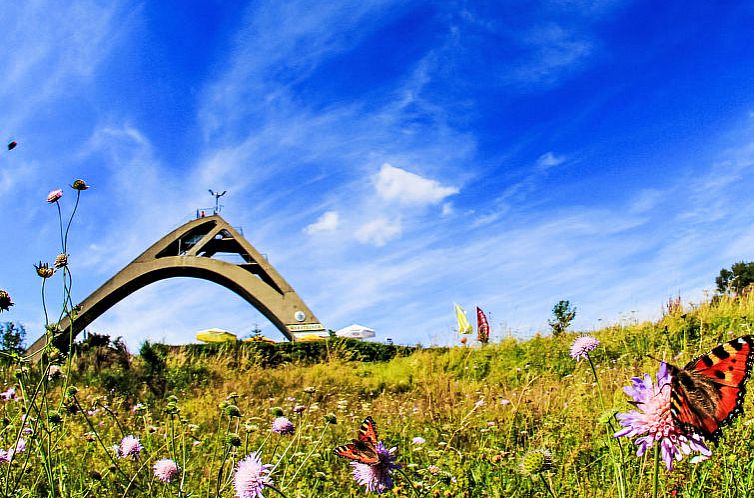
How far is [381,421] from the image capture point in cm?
585

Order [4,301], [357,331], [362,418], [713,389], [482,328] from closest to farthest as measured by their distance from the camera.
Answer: [713,389]
[4,301]
[362,418]
[482,328]
[357,331]

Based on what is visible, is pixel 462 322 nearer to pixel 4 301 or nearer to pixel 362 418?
pixel 362 418

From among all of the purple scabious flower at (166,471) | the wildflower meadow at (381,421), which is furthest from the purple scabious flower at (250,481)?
the purple scabious flower at (166,471)

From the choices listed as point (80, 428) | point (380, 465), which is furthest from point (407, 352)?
point (380, 465)

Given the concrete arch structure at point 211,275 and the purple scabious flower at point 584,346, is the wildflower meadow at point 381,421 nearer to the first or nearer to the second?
the purple scabious flower at point 584,346

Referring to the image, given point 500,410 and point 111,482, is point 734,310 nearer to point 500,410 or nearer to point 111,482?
point 500,410

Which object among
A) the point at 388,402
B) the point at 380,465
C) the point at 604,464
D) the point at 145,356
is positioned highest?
the point at 145,356

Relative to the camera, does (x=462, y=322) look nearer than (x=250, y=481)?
No

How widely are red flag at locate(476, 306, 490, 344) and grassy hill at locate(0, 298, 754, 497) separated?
1615 millimetres

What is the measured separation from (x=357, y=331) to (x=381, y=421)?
46.3 ft

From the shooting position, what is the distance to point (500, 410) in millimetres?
5902

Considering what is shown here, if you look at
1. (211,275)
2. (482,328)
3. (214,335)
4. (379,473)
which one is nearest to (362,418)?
(379,473)

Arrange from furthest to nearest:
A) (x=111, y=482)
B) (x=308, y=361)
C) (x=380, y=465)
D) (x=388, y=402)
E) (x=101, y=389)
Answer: (x=308, y=361)
(x=101, y=389)
(x=388, y=402)
(x=111, y=482)
(x=380, y=465)

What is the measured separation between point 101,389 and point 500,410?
5.94m
